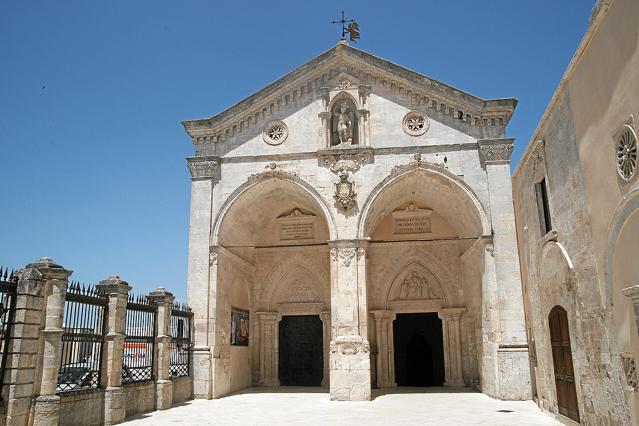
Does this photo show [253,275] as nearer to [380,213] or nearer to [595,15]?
[380,213]

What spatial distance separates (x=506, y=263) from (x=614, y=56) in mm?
8957

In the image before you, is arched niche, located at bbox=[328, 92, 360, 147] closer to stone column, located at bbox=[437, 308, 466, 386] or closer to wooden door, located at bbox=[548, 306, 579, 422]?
stone column, located at bbox=[437, 308, 466, 386]

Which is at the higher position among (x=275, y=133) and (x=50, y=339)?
(x=275, y=133)

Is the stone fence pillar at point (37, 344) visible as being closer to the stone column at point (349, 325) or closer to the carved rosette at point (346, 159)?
the stone column at point (349, 325)

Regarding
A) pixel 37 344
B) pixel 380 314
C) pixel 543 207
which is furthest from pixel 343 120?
pixel 37 344

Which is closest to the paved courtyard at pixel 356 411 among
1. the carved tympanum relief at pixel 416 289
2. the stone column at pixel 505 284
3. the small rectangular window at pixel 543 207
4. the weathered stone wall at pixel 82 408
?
the stone column at pixel 505 284

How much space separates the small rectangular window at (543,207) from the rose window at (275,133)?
8.23 metres

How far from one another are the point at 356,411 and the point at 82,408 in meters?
6.06

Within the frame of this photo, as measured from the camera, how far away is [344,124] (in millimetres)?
16500

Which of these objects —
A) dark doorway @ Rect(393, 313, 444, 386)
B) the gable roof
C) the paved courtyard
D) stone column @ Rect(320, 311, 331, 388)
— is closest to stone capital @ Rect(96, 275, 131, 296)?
the paved courtyard

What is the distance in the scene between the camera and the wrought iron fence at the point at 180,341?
14.5 meters

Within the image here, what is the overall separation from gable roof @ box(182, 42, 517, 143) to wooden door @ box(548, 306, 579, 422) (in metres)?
7.35

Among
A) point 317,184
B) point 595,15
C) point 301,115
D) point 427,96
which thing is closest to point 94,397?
point 317,184

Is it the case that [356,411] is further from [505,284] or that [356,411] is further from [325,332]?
[325,332]
